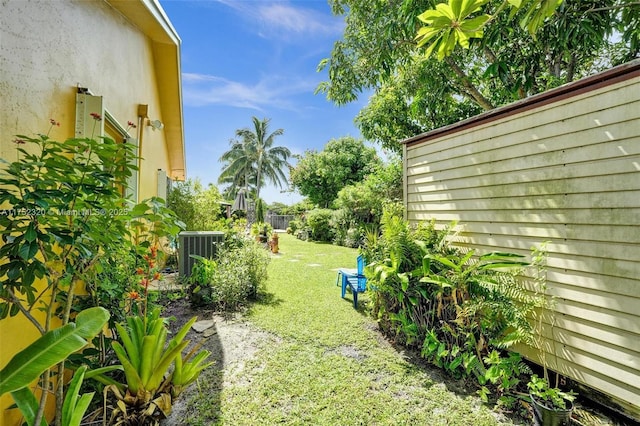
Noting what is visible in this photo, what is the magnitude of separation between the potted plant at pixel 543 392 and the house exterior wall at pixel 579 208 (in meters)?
0.08

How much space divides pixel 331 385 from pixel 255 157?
85.6 ft

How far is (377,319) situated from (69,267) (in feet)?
13.7

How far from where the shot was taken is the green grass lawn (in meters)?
2.65

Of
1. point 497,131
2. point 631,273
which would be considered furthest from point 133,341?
point 497,131

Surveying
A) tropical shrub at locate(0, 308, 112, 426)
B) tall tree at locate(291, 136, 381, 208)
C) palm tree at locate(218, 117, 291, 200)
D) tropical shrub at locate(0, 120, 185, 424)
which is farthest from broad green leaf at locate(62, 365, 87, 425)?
palm tree at locate(218, 117, 291, 200)

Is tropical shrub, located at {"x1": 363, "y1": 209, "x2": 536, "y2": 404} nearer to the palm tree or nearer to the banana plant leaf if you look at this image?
the banana plant leaf

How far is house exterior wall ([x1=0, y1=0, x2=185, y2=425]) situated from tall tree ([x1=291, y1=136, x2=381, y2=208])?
17632 mm

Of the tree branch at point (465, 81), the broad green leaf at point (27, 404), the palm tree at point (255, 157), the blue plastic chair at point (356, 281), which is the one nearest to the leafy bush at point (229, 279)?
the blue plastic chair at point (356, 281)

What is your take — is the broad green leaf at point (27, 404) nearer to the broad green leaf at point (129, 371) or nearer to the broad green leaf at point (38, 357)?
the broad green leaf at point (38, 357)

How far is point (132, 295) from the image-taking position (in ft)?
8.66

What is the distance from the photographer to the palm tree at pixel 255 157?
27094 mm

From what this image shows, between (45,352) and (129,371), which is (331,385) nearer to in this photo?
(129,371)

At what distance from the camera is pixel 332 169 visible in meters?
22.8

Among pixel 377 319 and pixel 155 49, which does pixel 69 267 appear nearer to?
pixel 377 319
